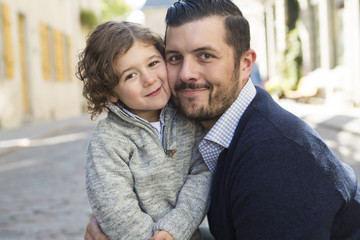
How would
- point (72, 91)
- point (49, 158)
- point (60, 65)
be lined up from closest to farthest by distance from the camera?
point (49, 158) < point (60, 65) < point (72, 91)

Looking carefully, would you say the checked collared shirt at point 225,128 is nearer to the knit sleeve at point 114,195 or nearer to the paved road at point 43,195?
the knit sleeve at point 114,195

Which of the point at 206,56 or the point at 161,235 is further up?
the point at 206,56

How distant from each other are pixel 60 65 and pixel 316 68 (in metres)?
10.8

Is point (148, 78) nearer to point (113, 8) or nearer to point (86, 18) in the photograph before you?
point (86, 18)

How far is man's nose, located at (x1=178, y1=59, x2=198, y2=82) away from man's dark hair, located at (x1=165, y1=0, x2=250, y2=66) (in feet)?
0.49

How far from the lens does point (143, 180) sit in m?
1.82

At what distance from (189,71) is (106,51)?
14.1 inches

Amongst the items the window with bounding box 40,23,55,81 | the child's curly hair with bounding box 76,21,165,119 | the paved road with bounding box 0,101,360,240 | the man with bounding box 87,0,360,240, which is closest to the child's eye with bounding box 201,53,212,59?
the man with bounding box 87,0,360,240

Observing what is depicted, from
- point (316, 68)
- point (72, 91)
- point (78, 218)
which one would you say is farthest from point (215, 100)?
point (72, 91)

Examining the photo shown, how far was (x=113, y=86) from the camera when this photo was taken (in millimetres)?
1982

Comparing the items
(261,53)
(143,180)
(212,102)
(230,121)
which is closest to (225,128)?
(230,121)

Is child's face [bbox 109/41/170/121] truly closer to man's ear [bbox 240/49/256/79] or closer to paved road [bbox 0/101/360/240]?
man's ear [bbox 240/49/256/79]

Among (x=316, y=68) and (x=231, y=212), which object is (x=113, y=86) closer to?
(x=231, y=212)

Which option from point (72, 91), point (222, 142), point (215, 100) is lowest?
point (72, 91)
